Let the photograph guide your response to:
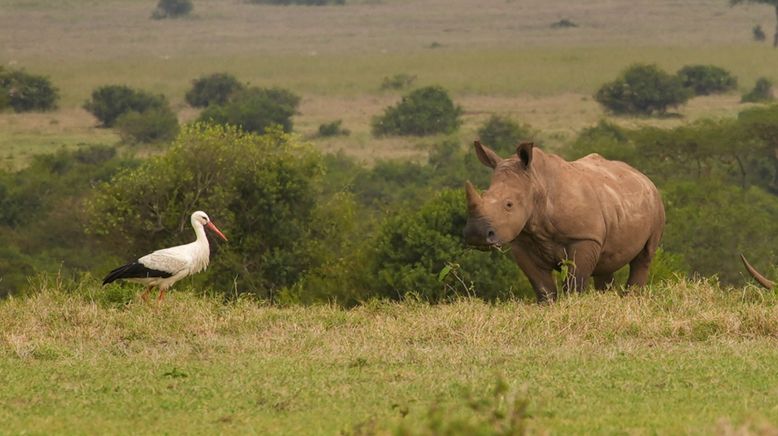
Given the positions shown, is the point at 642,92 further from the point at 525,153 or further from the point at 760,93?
the point at 525,153

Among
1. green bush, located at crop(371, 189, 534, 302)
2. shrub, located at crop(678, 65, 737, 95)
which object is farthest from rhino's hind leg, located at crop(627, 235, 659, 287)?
shrub, located at crop(678, 65, 737, 95)

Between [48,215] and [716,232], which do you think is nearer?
[716,232]

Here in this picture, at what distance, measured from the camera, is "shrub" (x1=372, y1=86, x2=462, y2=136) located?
6384 centimetres

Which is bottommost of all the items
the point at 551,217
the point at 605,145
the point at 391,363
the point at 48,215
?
the point at 48,215

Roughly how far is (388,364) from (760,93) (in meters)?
62.5

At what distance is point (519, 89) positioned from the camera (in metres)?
75.8

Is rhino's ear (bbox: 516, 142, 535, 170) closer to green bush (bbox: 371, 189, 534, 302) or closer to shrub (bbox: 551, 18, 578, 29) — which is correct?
green bush (bbox: 371, 189, 534, 302)

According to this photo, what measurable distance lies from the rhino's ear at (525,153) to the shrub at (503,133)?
41214 millimetres

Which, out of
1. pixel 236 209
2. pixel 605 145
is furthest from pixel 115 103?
pixel 236 209

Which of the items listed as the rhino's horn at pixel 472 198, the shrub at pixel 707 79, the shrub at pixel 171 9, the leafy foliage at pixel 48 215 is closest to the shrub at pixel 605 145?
the leafy foliage at pixel 48 215

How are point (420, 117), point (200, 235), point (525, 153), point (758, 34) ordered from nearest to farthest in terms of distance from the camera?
1. point (525, 153)
2. point (200, 235)
3. point (420, 117)
4. point (758, 34)

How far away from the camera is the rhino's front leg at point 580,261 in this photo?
1228 cm

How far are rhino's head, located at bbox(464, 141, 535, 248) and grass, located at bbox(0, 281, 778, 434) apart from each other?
0.53m

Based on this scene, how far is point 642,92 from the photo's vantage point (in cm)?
6769
